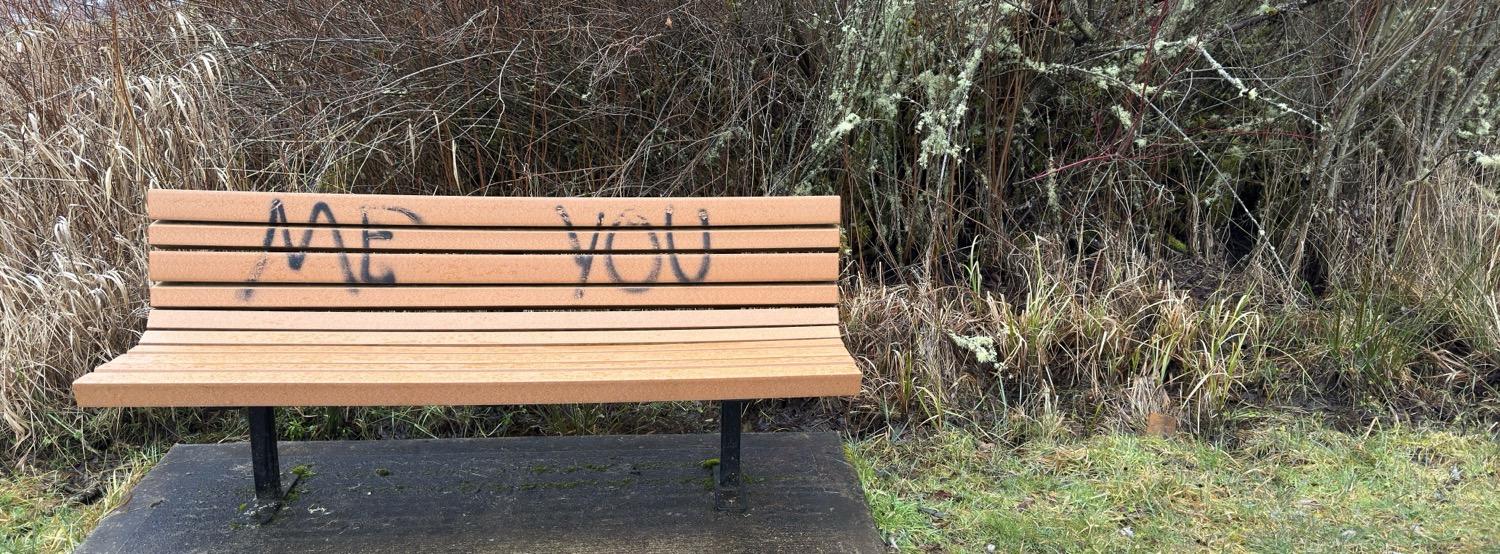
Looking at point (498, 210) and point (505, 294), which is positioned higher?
point (498, 210)

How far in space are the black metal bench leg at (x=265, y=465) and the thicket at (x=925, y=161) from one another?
0.72m

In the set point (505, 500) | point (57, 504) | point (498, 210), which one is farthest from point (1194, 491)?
point (57, 504)

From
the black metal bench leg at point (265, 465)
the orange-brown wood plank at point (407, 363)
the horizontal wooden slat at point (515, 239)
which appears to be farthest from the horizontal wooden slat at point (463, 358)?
the horizontal wooden slat at point (515, 239)

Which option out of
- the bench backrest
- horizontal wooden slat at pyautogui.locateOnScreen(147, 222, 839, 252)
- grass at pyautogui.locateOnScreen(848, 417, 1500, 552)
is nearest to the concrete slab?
grass at pyautogui.locateOnScreen(848, 417, 1500, 552)

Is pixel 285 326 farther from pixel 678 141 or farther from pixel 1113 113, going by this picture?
pixel 1113 113

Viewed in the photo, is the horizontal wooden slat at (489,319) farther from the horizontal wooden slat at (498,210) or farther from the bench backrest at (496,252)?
the horizontal wooden slat at (498,210)

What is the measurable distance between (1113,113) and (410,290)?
9.06 feet

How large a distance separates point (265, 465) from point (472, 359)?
2.33 ft

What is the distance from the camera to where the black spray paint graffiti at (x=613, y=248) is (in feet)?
9.26

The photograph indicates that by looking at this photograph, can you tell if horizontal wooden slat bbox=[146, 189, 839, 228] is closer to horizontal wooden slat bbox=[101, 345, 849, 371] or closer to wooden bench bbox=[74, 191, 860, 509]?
wooden bench bbox=[74, 191, 860, 509]

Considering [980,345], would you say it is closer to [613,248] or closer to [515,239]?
[613,248]

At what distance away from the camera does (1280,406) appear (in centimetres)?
346

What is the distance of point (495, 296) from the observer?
279 centimetres

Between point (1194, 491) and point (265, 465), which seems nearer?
point (265, 465)
